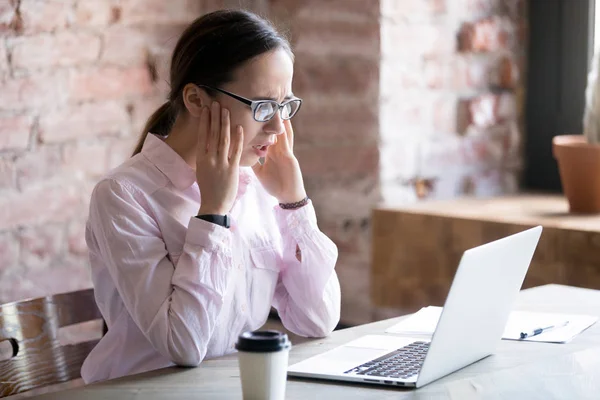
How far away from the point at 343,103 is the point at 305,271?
1037 millimetres

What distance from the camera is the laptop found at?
4.03ft

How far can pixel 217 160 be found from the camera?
154 centimetres

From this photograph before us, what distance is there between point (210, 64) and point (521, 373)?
701 mm

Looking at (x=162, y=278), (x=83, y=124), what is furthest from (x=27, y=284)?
(x=162, y=278)

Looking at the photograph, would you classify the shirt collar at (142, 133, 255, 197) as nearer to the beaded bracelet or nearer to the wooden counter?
the beaded bracelet

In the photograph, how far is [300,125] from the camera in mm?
2717

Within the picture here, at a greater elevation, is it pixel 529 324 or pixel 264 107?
pixel 264 107

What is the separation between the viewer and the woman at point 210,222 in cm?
146

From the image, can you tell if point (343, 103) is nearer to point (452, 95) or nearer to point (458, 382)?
point (452, 95)

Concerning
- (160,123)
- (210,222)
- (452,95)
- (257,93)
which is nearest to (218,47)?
(257,93)

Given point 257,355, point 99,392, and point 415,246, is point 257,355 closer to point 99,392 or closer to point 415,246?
point 99,392

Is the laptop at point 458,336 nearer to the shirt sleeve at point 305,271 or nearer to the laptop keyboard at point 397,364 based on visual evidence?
the laptop keyboard at point 397,364

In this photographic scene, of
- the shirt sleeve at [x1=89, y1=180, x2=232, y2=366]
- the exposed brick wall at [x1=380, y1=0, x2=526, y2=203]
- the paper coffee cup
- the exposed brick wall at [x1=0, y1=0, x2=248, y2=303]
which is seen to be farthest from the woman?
the exposed brick wall at [x1=380, y1=0, x2=526, y2=203]

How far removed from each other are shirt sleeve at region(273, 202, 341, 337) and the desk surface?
0.16 meters
